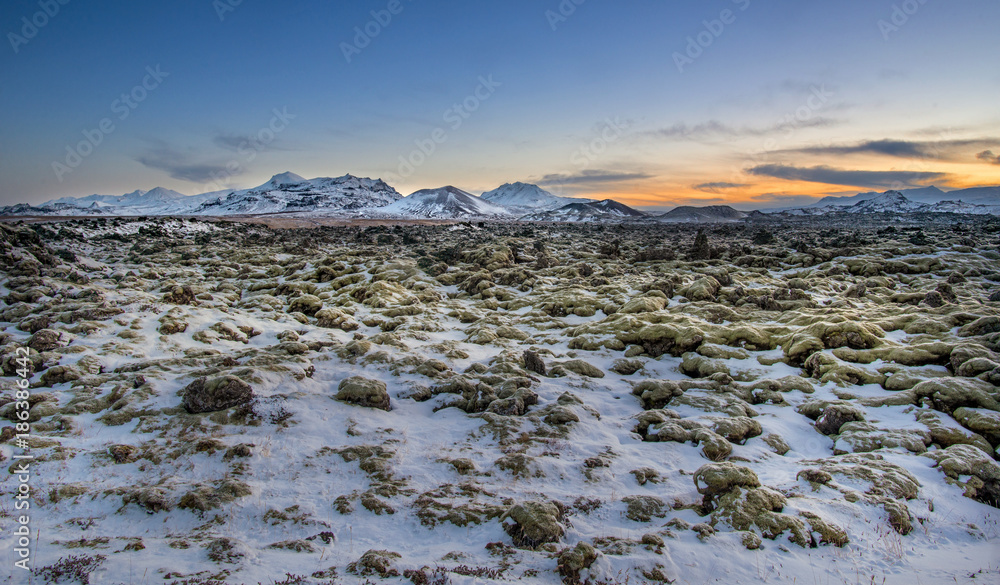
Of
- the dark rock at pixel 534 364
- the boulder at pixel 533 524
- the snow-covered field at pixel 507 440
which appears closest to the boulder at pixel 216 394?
the snow-covered field at pixel 507 440

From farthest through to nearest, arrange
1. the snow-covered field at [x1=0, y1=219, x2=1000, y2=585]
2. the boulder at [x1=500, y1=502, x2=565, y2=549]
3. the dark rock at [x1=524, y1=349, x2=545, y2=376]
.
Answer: the dark rock at [x1=524, y1=349, x2=545, y2=376], the boulder at [x1=500, y1=502, x2=565, y2=549], the snow-covered field at [x1=0, y1=219, x2=1000, y2=585]

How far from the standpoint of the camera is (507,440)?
10578mm

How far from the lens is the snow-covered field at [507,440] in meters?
6.60

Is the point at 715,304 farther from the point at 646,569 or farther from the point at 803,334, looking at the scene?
the point at 646,569

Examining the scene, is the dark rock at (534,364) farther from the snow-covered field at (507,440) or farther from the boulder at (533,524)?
the boulder at (533,524)

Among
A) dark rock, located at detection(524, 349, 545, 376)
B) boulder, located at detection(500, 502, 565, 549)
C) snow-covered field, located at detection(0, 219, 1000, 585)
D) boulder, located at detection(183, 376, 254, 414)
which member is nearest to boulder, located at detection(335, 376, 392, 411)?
snow-covered field, located at detection(0, 219, 1000, 585)

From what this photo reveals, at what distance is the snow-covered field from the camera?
6.60 meters

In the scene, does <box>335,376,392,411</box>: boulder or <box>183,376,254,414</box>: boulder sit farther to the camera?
<box>335,376,392,411</box>: boulder

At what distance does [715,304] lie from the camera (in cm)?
2100

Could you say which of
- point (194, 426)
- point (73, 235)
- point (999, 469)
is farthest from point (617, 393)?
point (73, 235)

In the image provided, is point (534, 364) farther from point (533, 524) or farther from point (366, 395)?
point (533, 524)

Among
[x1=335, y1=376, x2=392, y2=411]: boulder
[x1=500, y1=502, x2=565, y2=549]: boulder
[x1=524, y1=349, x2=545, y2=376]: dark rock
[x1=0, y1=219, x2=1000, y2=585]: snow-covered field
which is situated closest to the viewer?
[x1=0, y1=219, x2=1000, y2=585]: snow-covered field

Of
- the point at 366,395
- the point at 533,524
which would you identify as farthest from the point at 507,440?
the point at 366,395

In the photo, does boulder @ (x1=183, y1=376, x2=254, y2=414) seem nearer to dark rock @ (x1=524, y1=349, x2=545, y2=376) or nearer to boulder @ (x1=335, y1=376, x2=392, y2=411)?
boulder @ (x1=335, y1=376, x2=392, y2=411)
